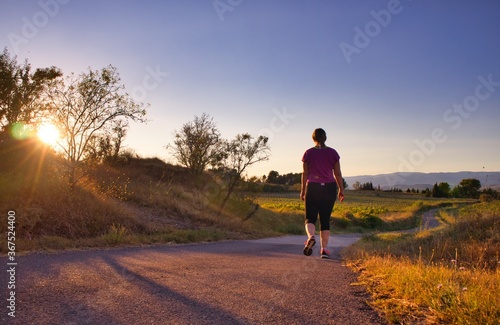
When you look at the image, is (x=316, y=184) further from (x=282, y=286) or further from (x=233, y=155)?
(x=233, y=155)

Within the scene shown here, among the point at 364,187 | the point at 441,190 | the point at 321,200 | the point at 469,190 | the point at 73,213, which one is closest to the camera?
the point at 321,200

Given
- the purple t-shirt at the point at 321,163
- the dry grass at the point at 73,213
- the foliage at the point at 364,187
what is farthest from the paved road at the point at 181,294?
the foliage at the point at 364,187

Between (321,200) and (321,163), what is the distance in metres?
0.75

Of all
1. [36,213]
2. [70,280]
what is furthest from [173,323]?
[36,213]

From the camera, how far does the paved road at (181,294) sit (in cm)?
330

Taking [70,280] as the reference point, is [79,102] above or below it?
above

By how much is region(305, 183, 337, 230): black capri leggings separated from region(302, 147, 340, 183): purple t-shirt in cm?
12

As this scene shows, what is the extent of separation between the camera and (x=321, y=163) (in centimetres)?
749

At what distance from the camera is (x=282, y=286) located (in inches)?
183

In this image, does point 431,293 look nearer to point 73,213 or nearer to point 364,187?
point 73,213

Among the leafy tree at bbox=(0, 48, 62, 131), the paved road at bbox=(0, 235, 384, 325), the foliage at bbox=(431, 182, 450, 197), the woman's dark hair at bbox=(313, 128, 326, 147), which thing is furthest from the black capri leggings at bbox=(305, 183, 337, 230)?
the foliage at bbox=(431, 182, 450, 197)

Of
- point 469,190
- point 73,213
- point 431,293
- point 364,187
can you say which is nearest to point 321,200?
point 431,293

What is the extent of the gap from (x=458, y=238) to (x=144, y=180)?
85.8ft

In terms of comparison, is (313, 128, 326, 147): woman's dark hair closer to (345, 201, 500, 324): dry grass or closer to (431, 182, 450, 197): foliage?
(345, 201, 500, 324): dry grass
